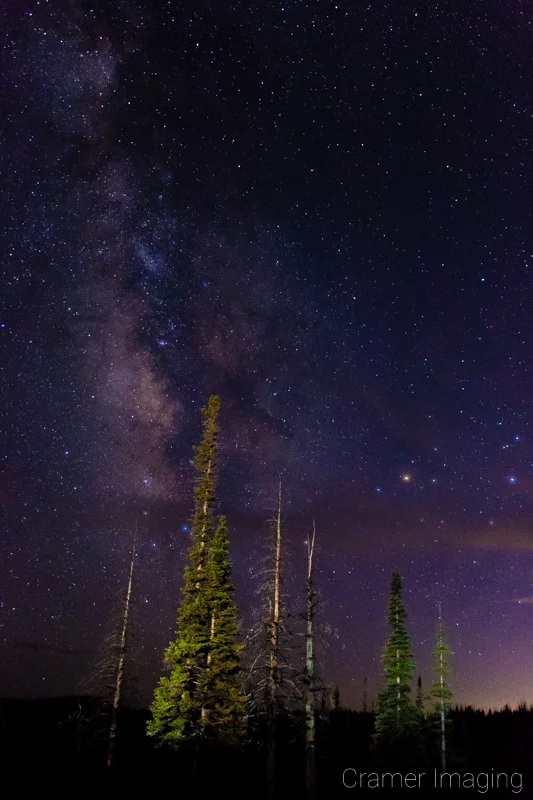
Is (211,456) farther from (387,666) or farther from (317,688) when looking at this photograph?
(387,666)

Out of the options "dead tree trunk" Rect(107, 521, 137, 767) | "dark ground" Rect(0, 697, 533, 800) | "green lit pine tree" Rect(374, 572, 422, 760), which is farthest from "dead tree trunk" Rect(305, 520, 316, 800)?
"green lit pine tree" Rect(374, 572, 422, 760)

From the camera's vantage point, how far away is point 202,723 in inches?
1072

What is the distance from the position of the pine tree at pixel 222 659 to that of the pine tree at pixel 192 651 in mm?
355

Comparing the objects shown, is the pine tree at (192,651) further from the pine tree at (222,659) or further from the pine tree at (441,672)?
the pine tree at (441,672)

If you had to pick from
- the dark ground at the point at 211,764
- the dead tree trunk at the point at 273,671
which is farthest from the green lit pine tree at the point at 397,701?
the dead tree trunk at the point at 273,671

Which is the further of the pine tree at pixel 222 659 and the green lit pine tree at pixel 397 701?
the green lit pine tree at pixel 397 701

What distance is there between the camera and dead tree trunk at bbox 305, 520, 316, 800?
918 inches

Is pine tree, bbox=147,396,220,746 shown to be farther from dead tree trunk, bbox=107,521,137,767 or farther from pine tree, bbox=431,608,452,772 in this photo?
pine tree, bbox=431,608,452,772

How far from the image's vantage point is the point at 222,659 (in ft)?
96.9

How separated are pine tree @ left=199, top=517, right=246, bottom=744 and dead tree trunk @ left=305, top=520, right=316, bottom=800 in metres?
4.09

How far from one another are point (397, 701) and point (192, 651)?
2616cm

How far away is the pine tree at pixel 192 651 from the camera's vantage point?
27688 mm

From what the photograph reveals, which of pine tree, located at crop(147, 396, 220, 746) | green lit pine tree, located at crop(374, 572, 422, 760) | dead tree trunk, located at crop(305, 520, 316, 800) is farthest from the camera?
green lit pine tree, located at crop(374, 572, 422, 760)

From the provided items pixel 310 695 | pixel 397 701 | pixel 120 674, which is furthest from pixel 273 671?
pixel 397 701
